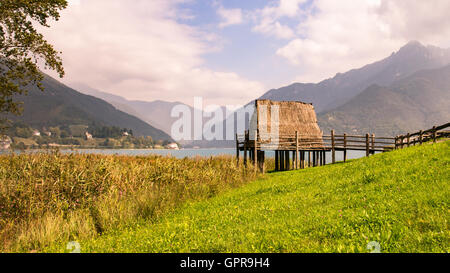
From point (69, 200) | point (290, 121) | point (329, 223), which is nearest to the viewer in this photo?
point (329, 223)

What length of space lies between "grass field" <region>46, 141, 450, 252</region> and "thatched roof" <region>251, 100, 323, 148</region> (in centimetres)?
2125

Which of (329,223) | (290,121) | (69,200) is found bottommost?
(69,200)

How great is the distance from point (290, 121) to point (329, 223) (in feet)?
93.1

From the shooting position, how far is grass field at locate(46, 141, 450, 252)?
559 centimetres

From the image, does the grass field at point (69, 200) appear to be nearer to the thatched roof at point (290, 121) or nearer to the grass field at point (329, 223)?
the grass field at point (329, 223)

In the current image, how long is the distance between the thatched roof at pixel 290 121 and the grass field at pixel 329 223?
2125 centimetres

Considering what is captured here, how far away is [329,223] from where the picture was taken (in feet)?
22.3

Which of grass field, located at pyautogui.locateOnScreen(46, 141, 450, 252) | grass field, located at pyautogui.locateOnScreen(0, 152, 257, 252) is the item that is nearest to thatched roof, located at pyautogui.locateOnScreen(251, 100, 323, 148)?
grass field, located at pyautogui.locateOnScreen(0, 152, 257, 252)

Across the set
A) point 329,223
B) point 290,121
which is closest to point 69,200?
point 329,223

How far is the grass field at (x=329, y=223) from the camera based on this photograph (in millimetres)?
5586

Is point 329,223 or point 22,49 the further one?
point 22,49

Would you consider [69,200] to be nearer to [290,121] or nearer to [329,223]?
[329,223]

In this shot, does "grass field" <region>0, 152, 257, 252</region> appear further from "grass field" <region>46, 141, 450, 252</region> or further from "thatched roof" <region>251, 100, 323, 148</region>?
"thatched roof" <region>251, 100, 323, 148</region>
